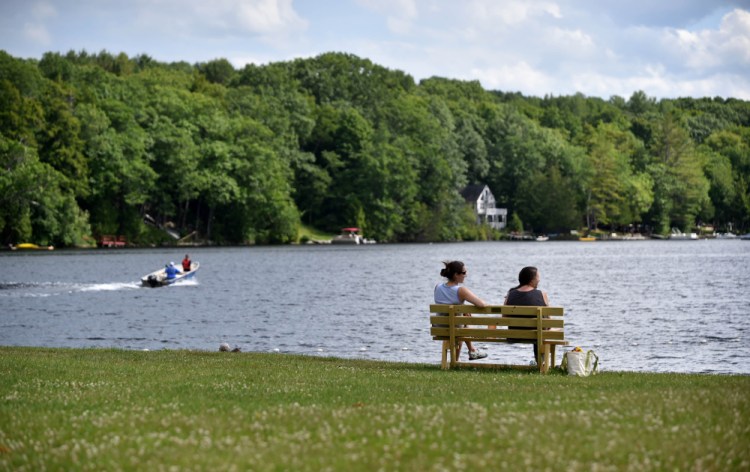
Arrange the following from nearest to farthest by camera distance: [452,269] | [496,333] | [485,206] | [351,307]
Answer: [496,333]
[452,269]
[351,307]
[485,206]

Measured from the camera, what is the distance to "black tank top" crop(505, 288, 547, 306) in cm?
2086

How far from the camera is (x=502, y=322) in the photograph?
20297 millimetres

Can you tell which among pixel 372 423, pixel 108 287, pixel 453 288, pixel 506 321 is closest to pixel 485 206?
pixel 108 287

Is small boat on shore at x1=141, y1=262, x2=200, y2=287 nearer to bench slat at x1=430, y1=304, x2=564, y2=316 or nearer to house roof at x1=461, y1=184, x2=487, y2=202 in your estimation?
bench slat at x1=430, y1=304, x2=564, y2=316

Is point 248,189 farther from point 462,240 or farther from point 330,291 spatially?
point 330,291

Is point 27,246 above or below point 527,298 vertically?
below

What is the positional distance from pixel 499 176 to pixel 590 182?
1802cm

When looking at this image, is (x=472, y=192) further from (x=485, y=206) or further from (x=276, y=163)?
(x=276, y=163)

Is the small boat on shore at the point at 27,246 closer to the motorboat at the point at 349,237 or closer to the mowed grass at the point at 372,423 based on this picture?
the motorboat at the point at 349,237

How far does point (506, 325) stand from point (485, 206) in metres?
169

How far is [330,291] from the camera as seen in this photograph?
63625 millimetres

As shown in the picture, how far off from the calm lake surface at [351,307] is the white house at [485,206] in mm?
84969

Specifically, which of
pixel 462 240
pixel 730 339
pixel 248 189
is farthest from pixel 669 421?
pixel 462 240

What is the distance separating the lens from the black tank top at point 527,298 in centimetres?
2086
